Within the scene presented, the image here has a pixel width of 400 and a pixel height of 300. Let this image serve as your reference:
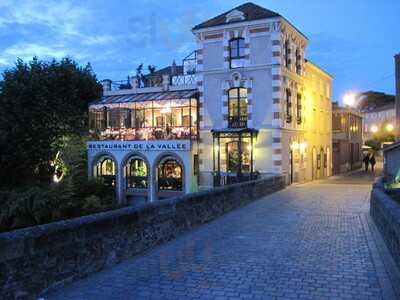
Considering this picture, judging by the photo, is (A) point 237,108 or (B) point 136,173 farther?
(B) point 136,173

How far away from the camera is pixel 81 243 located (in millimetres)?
6816

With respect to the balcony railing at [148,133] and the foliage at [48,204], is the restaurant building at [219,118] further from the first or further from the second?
the foliage at [48,204]

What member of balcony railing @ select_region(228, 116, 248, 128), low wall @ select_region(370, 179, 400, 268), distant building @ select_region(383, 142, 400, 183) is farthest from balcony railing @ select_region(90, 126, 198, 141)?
low wall @ select_region(370, 179, 400, 268)

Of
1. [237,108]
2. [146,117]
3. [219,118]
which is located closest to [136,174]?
[146,117]

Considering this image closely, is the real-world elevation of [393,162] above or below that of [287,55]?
below

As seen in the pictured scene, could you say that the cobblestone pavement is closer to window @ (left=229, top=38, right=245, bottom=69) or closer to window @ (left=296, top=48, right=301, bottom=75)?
window @ (left=229, top=38, right=245, bottom=69)

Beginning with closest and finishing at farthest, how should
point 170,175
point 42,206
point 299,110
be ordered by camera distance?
1. point 42,206
2. point 170,175
3. point 299,110

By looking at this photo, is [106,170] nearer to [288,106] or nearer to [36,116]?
[36,116]

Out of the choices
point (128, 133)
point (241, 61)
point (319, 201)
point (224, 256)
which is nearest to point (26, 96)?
point (128, 133)

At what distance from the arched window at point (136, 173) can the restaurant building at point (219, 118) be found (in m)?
0.07

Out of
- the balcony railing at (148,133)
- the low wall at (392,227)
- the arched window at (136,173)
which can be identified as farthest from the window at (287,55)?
the low wall at (392,227)

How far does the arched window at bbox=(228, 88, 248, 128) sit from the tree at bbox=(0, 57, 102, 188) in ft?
38.8

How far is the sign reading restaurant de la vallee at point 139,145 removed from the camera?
25.2m

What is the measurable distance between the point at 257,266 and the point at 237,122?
55.8 ft
